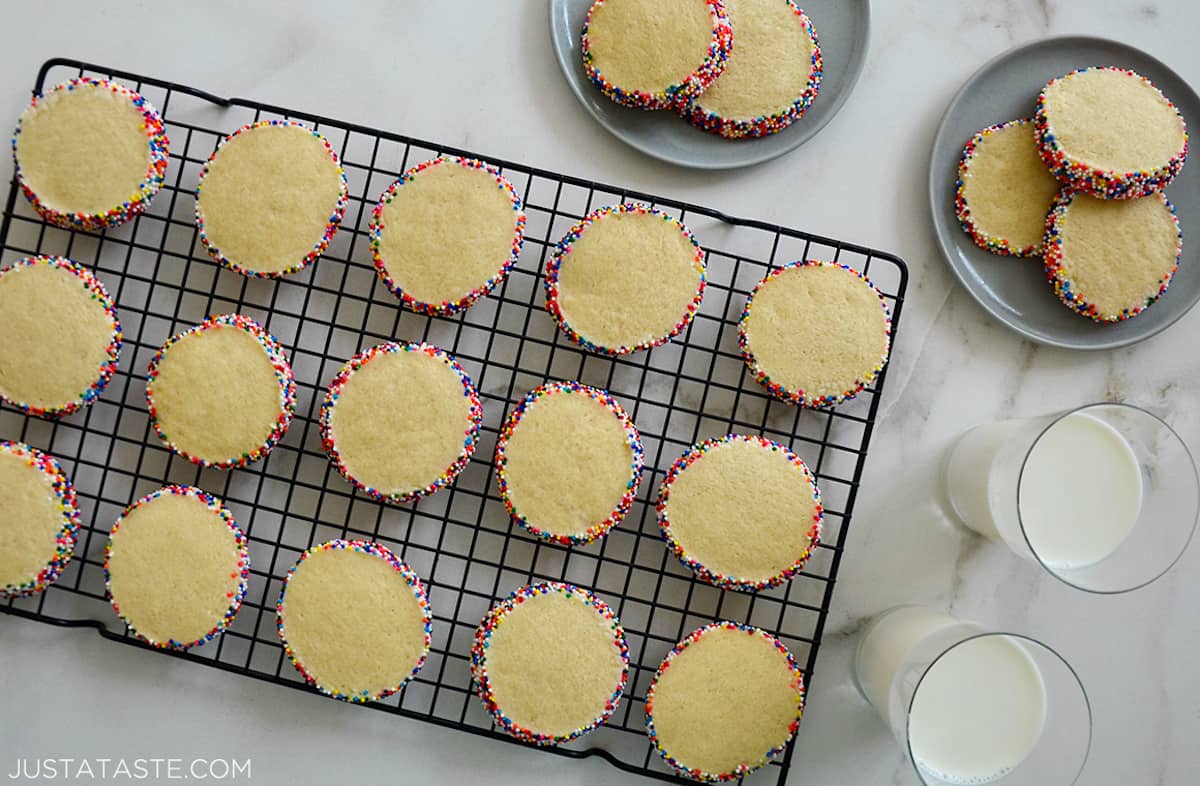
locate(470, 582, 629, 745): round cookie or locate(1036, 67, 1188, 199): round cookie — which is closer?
locate(470, 582, 629, 745): round cookie

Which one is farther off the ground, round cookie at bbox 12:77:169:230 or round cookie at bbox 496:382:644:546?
round cookie at bbox 12:77:169:230

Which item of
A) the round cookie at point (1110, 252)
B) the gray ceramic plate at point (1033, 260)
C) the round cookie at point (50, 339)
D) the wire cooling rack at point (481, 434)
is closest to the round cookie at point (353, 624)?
the wire cooling rack at point (481, 434)

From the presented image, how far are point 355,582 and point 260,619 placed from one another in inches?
9.9

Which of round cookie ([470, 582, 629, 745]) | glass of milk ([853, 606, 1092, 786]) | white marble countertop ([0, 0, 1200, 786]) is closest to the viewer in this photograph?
glass of milk ([853, 606, 1092, 786])

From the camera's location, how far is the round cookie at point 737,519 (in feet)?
6.06

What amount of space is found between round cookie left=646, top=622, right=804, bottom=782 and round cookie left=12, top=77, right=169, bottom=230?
1357mm

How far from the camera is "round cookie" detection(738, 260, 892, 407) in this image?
1.86 meters

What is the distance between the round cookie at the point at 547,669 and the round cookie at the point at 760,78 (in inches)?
38.9

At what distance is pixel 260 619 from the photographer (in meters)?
1.94

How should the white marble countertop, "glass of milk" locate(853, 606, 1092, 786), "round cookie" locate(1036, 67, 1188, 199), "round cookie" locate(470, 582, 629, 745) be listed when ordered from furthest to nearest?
1. the white marble countertop
2. "round cookie" locate(1036, 67, 1188, 199)
3. "round cookie" locate(470, 582, 629, 745)
4. "glass of milk" locate(853, 606, 1092, 786)

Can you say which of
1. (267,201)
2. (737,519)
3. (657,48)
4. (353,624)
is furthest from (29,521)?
(657,48)

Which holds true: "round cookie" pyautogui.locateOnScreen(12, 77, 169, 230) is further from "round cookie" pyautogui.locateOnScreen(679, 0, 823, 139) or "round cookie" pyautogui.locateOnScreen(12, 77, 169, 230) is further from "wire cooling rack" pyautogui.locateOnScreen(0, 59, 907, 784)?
"round cookie" pyautogui.locateOnScreen(679, 0, 823, 139)

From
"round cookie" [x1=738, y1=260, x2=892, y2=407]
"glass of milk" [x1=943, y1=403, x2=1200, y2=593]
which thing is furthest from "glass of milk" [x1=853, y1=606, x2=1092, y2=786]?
"round cookie" [x1=738, y1=260, x2=892, y2=407]

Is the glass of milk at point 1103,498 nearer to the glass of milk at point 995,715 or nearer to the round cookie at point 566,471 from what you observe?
the glass of milk at point 995,715
